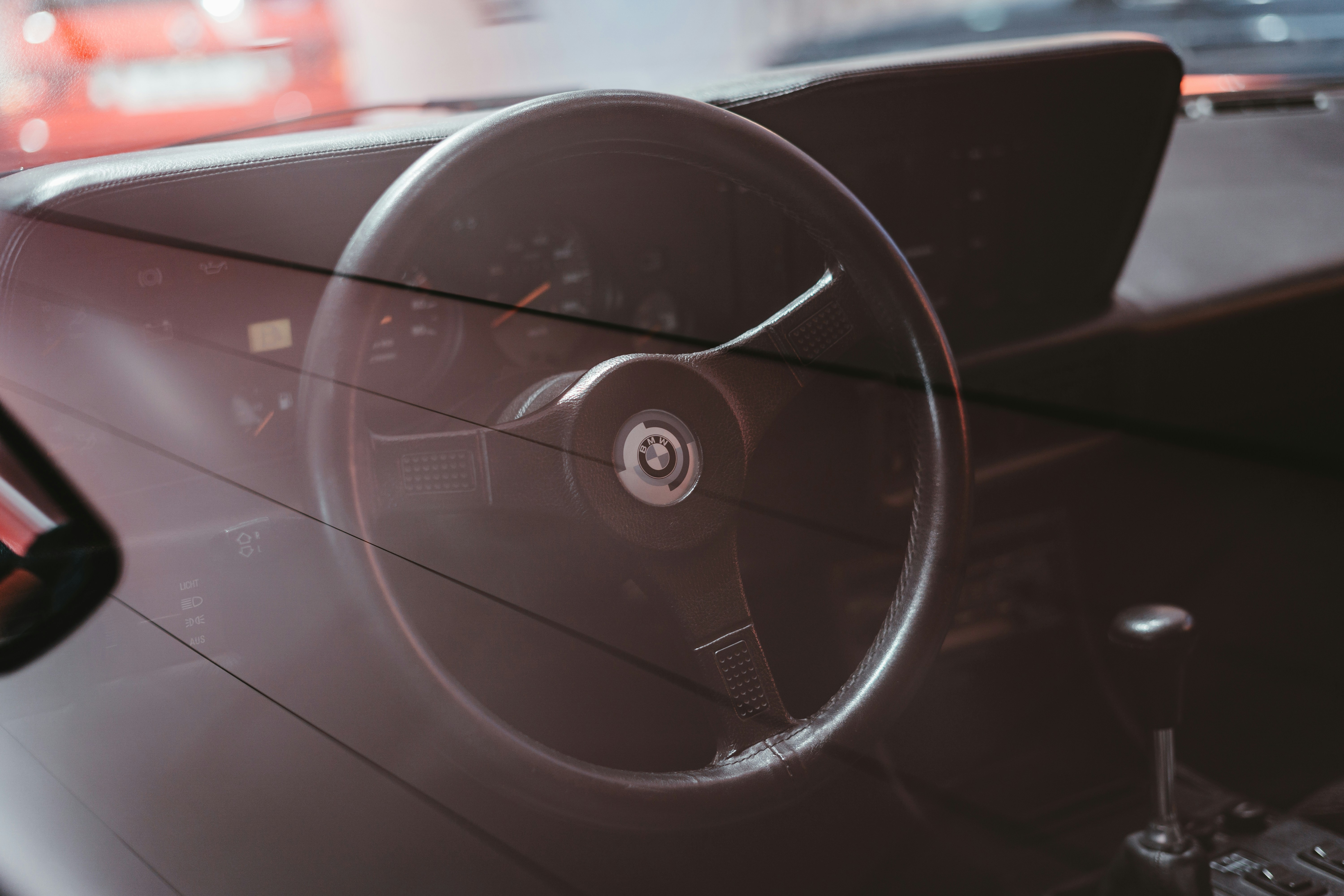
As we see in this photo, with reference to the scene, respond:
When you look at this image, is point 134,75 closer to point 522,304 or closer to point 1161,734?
point 522,304

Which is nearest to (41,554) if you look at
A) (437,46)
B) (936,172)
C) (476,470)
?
(476,470)

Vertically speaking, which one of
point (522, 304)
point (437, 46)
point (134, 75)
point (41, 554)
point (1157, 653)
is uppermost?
point (437, 46)

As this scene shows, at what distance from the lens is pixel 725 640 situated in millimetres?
959

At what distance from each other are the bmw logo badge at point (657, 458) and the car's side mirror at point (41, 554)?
511 mm

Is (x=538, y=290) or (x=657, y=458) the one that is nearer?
(x=657, y=458)

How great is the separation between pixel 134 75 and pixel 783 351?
32.5 inches

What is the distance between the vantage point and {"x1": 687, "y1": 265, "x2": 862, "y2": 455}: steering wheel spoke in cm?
98

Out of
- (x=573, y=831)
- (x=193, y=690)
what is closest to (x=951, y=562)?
(x=573, y=831)

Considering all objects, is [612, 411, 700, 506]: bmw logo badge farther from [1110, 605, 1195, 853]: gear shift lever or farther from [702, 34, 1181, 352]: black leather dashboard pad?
[1110, 605, 1195, 853]: gear shift lever

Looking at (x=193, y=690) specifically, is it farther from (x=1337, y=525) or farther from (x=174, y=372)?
(x=1337, y=525)

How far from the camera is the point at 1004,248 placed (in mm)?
1621

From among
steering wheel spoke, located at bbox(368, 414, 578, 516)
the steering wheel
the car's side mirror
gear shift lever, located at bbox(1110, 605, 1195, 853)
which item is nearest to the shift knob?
gear shift lever, located at bbox(1110, 605, 1195, 853)

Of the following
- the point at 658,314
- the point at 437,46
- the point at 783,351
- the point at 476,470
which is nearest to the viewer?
the point at 476,470

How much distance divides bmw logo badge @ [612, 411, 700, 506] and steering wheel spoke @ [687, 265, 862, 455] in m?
0.06
